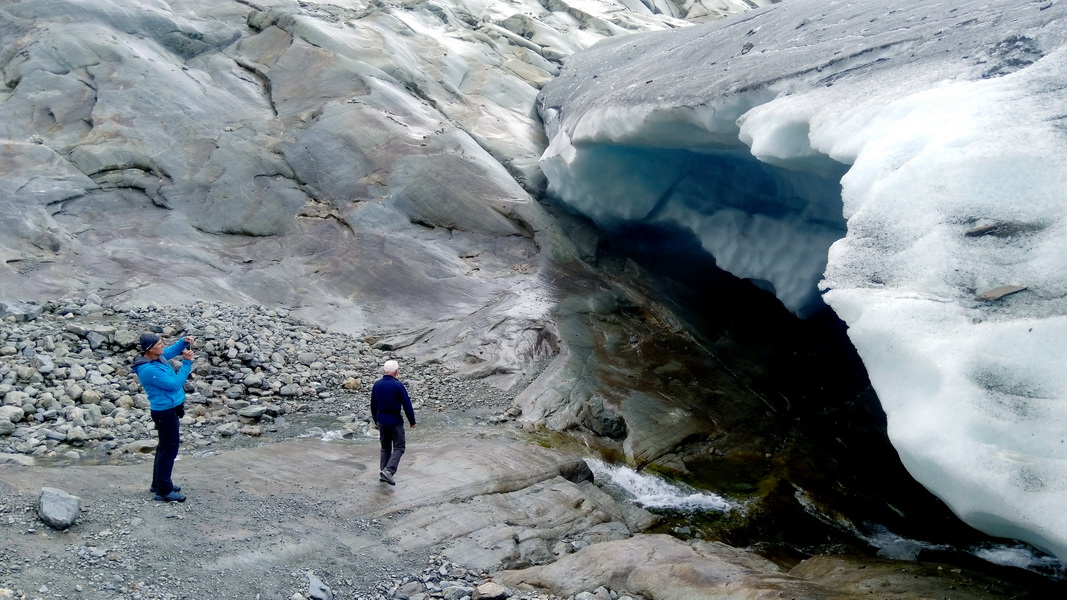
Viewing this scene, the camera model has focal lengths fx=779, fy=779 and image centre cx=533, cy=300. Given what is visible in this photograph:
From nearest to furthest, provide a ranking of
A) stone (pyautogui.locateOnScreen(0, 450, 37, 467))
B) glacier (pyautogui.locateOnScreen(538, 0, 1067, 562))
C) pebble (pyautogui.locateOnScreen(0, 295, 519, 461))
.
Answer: glacier (pyautogui.locateOnScreen(538, 0, 1067, 562)), stone (pyautogui.locateOnScreen(0, 450, 37, 467)), pebble (pyautogui.locateOnScreen(0, 295, 519, 461))

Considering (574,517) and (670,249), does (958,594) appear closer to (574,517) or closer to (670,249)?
(574,517)

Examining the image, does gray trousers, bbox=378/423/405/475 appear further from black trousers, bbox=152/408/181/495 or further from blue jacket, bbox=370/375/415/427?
black trousers, bbox=152/408/181/495

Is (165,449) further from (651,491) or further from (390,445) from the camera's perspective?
(651,491)

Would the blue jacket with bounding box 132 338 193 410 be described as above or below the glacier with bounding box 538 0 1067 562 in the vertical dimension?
below

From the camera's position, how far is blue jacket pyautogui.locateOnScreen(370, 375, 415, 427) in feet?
24.0

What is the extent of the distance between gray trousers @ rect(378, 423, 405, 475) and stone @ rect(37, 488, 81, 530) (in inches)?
101

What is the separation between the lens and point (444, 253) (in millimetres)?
14016

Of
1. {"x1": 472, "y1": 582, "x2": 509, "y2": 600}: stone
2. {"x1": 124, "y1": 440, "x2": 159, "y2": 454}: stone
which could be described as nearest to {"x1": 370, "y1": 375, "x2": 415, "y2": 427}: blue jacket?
{"x1": 472, "y1": 582, "x2": 509, "y2": 600}: stone

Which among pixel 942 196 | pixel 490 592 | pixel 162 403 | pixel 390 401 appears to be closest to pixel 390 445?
pixel 390 401

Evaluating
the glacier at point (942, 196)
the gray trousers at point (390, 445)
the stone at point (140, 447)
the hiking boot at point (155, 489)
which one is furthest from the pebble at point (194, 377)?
the glacier at point (942, 196)

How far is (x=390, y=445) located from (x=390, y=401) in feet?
1.58

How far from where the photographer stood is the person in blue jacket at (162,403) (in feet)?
20.5

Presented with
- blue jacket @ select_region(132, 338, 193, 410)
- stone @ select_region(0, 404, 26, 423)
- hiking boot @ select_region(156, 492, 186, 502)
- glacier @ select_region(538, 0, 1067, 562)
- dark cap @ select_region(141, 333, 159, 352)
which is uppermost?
glacier @ select_region(538, 0, 1067, 562)

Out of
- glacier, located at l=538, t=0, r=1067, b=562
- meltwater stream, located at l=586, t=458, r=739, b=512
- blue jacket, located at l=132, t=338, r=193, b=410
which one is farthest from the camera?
meltwater stream, located at l=586, t=458, r=739, b=512
